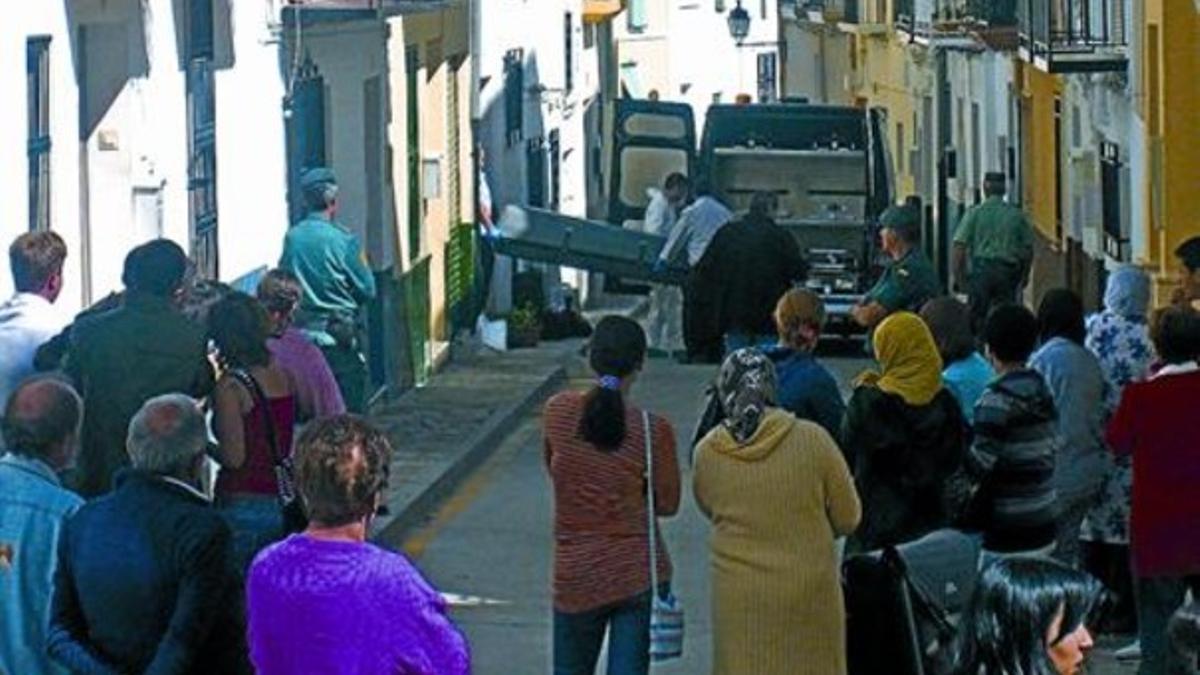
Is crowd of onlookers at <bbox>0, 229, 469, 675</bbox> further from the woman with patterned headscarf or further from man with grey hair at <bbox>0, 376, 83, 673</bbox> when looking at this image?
the woman with patterned headscarf

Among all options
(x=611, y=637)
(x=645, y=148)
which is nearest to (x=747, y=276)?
(x=611, y=637)

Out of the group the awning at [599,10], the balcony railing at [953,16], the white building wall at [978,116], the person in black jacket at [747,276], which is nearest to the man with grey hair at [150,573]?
the person in black jacket at [747,276]

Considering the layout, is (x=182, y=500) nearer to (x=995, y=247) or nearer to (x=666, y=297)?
(x=995, y=247)

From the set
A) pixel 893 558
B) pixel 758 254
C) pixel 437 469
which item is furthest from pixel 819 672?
pixel 437 469

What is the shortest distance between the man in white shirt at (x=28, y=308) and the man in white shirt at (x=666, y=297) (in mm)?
17169

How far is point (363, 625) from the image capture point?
292 inches

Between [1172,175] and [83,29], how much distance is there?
8958mm

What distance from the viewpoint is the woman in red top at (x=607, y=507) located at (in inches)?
424

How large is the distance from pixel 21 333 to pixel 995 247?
15.1 metres

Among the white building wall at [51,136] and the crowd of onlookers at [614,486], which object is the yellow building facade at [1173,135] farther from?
the crowd of onlookers at [614,486]

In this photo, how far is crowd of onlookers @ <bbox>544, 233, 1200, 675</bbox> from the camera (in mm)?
10047

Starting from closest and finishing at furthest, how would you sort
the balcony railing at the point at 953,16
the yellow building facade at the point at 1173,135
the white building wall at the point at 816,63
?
1. the yellow building facade at the point at 1173,135
2. the balcony railing at the point at 953,16
3. the white building wall at the point at 816,63

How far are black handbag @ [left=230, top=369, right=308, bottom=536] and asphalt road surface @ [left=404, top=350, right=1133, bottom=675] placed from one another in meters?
2.68

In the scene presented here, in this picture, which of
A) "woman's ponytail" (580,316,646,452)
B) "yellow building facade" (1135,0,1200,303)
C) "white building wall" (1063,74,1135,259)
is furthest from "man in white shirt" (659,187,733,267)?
"woman's ponytail" (580,316,646,452)
